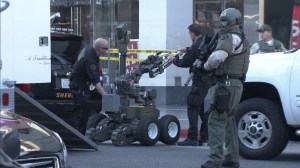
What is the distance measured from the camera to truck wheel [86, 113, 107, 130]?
40.3 feet

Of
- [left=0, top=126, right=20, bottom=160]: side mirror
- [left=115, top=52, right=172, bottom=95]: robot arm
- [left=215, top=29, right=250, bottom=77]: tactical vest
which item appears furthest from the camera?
[left=115, top=52, right=172, bottom=95]: robot arm

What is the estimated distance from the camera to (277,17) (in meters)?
19.4

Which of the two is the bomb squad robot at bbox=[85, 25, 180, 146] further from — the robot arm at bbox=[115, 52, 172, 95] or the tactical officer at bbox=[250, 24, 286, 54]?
the tactical officer at bbox=[250, 24, 286, 54]

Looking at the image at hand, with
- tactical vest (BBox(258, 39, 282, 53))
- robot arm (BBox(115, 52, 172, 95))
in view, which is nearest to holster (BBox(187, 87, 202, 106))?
robot arm (BBox(115, 52, 172, 95))

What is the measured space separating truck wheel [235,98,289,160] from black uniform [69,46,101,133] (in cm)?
295

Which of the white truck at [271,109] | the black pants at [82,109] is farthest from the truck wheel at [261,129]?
the black pants at [82,109]

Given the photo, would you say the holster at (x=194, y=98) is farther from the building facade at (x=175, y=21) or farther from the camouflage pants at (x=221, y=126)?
the building facade at (x=175, y=21)

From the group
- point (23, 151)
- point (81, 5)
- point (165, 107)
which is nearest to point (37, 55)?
point (23, 151)

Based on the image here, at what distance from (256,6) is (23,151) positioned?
14.8 m

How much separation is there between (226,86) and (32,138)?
313 centimetres

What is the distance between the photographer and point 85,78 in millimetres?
12523

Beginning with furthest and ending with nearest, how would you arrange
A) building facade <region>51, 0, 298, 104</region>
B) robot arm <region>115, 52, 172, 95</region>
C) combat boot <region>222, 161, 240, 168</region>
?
building facade <region>51, 0, 298, 104</region> → robot arm <region>115, 52, 172, 95</region> → combat boot <region>222, 161, 240, 168</region>

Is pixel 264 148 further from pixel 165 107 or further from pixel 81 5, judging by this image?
pixel 81 5

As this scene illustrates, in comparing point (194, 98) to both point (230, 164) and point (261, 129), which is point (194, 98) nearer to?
point (261, 129)
